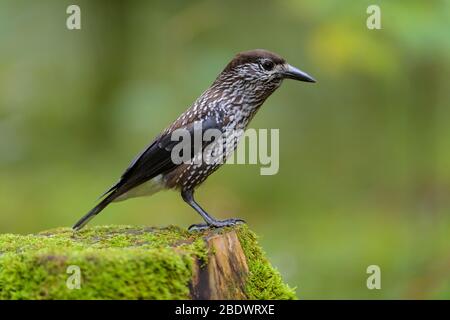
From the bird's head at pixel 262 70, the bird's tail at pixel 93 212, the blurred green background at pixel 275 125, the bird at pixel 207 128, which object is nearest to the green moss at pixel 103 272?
the bird's tail at pixel 93 212

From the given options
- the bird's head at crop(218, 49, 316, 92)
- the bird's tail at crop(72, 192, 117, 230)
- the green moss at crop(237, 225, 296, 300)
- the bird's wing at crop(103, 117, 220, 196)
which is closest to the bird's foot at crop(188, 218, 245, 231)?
the green moss at crop(237, 225, 296, 300)

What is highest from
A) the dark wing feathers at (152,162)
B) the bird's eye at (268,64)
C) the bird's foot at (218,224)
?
the bird's eye at (268,64)

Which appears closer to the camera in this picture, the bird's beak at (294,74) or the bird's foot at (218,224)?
the bird's foot at (218,224)

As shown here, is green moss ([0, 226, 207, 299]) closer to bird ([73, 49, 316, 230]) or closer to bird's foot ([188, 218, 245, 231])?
bird's foot ([188, 218, 245, 231])

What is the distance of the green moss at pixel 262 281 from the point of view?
13.1 ft

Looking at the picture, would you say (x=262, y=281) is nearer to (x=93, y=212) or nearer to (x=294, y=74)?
(x=93, y=212)

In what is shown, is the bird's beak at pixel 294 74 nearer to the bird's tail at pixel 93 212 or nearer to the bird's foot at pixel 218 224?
the bird's foot at pixel 218 224

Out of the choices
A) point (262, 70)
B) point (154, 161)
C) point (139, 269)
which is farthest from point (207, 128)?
point (139, 269)

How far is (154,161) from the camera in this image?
5.17 m

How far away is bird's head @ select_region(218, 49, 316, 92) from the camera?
A: 214 inches

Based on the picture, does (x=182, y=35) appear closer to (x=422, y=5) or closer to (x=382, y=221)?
(x=422, y=5)

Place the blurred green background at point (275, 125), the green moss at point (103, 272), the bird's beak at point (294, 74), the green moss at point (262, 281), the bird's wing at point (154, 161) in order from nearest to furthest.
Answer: the green moss at point (103, 272) < the green moss at point (262, 281) < the bird's wing at point (154, 161) < the bird's beak at point (294, 74) < the blurred green background at point (275, 125)

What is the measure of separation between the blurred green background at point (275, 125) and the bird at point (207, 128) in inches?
58.8

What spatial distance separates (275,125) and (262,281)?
5711 mm
